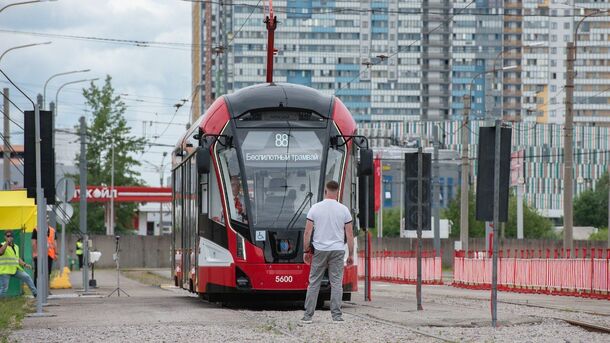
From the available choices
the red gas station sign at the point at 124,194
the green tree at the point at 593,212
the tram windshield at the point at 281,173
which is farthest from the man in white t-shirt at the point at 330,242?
the green tree at the point at 593,212

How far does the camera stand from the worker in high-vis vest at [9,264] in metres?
27.4

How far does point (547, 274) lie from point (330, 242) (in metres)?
18.5

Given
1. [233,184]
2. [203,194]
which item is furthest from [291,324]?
[203,194]

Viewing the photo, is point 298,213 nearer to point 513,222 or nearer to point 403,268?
point 403,268

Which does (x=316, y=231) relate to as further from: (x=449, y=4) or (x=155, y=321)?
(x=449, y=4)

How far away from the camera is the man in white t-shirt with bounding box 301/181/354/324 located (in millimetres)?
17438

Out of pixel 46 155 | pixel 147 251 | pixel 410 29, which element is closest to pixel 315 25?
pixel 410 29

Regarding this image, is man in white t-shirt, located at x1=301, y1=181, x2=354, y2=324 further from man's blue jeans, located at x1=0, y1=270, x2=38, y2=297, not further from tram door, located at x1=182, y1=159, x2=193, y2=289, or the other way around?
man's blue jeans, located at x1=0, y1=270, x2=38, y2=297

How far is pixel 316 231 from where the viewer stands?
17547 millimetres

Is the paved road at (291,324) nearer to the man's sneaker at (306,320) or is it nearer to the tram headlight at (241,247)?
the man's sneaker at (306,320)

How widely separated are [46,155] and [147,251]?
199ft

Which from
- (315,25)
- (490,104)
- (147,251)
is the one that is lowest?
(147,251)

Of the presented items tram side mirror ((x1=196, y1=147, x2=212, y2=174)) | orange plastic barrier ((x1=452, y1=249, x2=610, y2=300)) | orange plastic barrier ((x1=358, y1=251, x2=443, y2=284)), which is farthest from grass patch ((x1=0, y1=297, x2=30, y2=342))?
Answer: orange plastic barrier ((x1=358, y1=251, x2=443, y2=284))

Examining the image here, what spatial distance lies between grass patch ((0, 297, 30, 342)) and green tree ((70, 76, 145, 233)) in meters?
61.5
